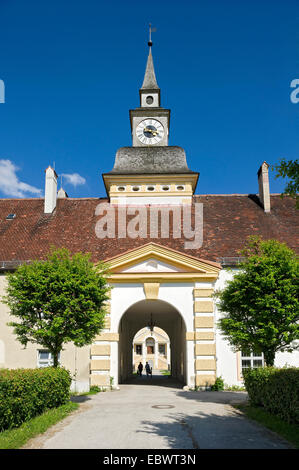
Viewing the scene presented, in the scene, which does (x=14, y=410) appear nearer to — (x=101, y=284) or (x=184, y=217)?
(x=101, y=284)

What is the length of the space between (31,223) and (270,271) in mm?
15011

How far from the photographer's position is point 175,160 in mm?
27484

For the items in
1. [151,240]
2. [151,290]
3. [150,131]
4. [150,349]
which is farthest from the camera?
[150,349]

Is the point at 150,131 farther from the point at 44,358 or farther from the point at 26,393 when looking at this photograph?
the point at 26,393

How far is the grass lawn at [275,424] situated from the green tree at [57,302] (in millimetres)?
5652

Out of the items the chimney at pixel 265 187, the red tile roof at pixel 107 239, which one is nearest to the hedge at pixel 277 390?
the red tile roof at pixel 107 239

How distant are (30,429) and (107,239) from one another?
13986 mm

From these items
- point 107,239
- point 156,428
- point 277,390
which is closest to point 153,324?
point 107,239

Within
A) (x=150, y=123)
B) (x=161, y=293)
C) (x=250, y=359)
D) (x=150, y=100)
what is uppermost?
(x=150, y=100)

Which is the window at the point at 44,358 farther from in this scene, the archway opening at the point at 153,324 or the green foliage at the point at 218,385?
the green foliage at the point at 218,385

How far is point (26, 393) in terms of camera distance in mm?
10242

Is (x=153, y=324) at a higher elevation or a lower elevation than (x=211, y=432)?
higher

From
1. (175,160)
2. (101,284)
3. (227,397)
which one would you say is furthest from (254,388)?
(175,160)
